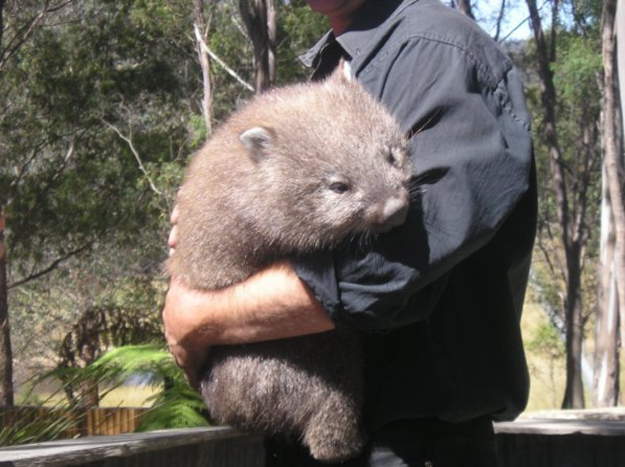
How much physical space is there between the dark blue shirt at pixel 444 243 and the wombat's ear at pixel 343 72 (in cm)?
8

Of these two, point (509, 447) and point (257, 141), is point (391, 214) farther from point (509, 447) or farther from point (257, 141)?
point (509, 447)

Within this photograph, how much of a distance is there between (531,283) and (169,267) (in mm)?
26095

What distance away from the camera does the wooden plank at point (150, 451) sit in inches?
105

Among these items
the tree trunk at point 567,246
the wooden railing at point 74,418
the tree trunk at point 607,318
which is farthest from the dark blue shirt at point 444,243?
the tree trunk at point 567,246

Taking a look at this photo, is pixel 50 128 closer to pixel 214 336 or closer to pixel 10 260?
pixel 10 260

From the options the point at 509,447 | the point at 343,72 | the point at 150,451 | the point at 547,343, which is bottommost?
the point at 547,343

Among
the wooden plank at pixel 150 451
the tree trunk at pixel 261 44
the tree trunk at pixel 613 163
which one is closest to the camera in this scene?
the wooden plank at pixel 150 451

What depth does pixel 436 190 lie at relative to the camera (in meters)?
1.96

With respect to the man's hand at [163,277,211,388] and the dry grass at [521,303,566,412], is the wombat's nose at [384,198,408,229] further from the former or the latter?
the dry grass at [521,303,566,412]

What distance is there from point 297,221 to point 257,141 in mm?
291

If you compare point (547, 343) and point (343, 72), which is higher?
point (343, 72)

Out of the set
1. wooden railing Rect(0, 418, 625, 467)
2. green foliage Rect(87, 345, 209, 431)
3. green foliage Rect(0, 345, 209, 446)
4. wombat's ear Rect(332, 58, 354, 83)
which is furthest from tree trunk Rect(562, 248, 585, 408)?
wombat's ear Rect(332, 58, 354, 83)

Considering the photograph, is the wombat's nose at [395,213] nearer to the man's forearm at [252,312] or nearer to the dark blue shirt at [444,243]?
the dark blue shirt at [444,243]

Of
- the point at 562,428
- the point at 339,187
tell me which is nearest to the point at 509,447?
the point at 562,428
